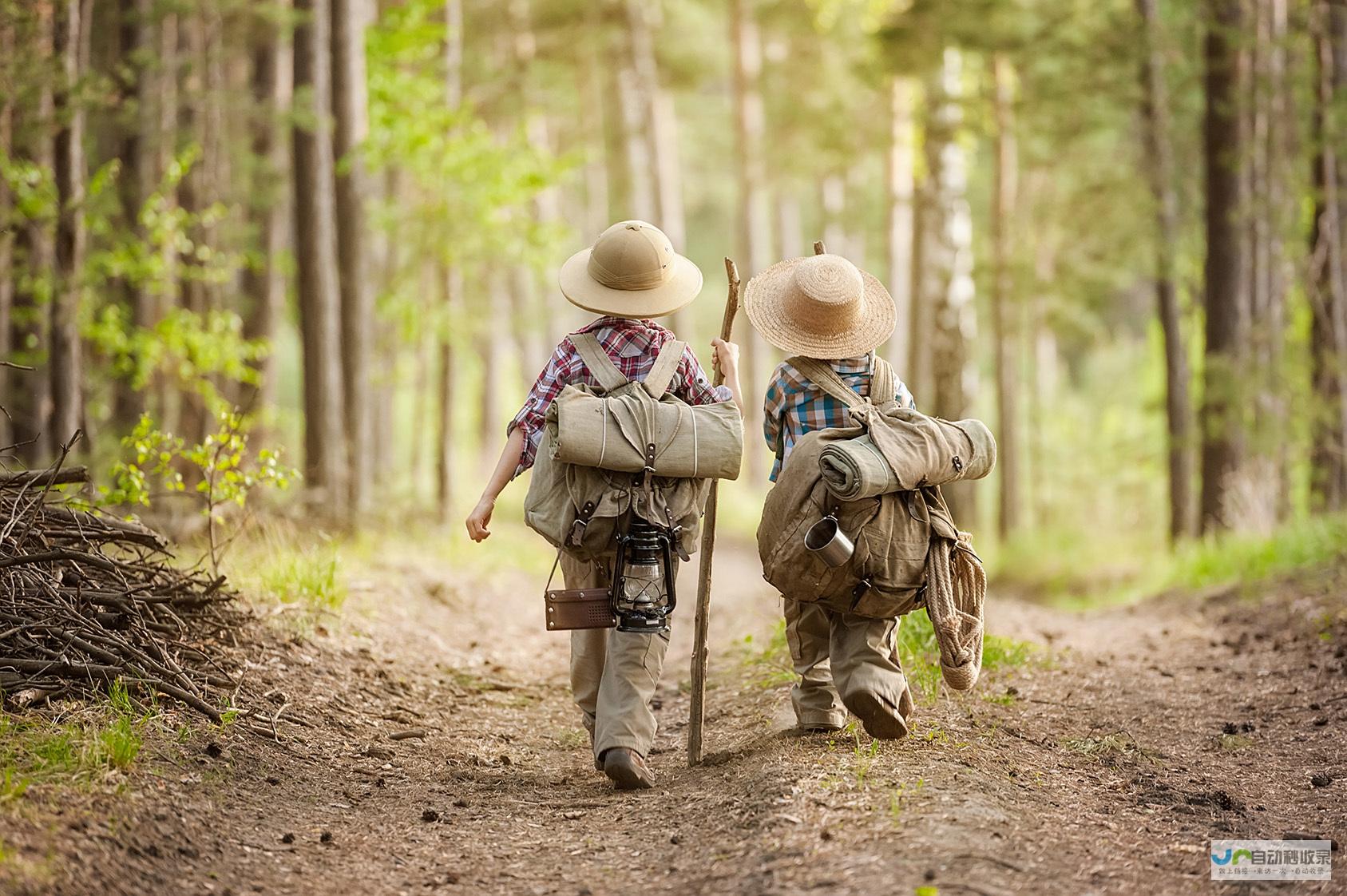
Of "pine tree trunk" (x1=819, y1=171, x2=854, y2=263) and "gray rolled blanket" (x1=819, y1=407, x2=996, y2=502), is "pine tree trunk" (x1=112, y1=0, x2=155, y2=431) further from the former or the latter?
"pine tree trunk" (x1=819, y1=171, x2=854, y2=263)

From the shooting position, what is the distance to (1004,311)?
64.3 ft

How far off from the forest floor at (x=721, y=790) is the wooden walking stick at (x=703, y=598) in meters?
0.16

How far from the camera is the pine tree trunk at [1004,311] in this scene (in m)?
18.4

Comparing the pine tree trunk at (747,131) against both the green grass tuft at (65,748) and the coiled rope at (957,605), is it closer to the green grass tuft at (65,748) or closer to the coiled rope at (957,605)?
the coiled rope at (957,605)

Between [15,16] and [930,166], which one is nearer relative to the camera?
[15,16]

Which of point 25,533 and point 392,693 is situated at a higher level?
point 25,533

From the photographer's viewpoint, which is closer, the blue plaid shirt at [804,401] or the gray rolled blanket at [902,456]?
the gray rolled blanket at [902,456]

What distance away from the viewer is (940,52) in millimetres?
14812

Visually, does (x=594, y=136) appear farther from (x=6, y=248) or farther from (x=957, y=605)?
(x=957, y=605)

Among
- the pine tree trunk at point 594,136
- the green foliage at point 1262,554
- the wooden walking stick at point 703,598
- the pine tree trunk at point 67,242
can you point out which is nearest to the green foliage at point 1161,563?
the green foliage at point 1262,554

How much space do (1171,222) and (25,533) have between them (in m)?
12.8

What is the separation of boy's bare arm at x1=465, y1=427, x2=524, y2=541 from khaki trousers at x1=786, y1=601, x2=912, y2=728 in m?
1.35

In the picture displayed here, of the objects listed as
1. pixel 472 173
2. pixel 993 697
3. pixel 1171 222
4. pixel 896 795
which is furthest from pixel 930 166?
pixel 896 795

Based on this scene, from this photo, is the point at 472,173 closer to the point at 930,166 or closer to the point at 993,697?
the point at 930,166
